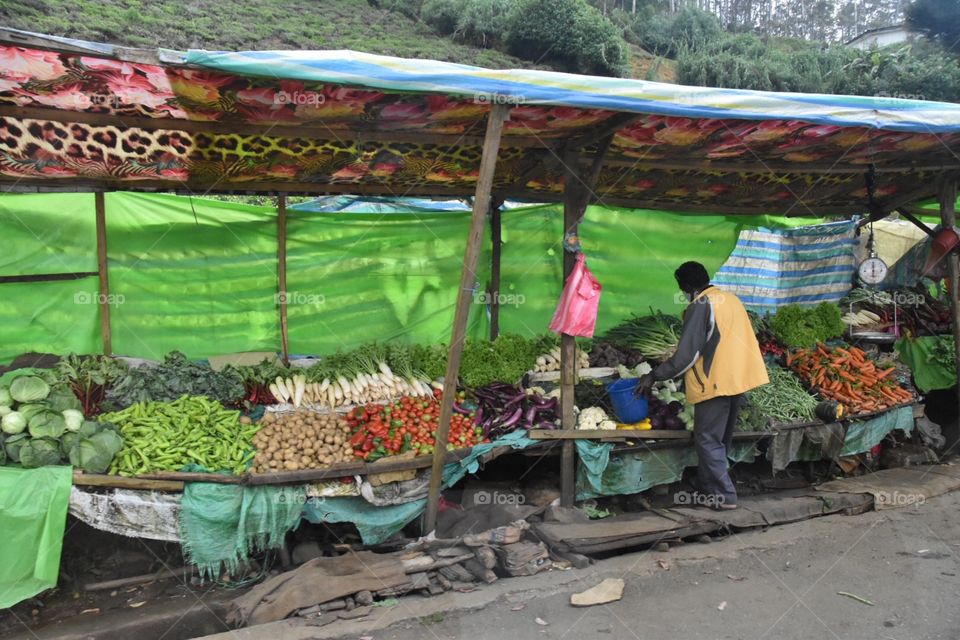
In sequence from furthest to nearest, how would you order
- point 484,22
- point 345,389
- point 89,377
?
point 484,22 → point 345,389 → point 89,377

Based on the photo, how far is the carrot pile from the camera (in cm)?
659

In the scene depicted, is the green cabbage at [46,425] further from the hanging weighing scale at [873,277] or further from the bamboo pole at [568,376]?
the hanging weighing scale at [873,277]

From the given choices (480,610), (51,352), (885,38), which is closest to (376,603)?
(480,610)

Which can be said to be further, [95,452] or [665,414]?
[665,414]

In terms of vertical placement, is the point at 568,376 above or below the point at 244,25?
below

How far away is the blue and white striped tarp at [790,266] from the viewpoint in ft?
27.9

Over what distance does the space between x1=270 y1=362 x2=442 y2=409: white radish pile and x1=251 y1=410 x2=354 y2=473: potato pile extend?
42 cm

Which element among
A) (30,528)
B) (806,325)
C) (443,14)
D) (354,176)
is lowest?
(30,528)

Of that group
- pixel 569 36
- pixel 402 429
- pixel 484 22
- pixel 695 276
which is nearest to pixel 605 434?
pixel 695 276

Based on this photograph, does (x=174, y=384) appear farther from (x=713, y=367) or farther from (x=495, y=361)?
(x=713, y=367)

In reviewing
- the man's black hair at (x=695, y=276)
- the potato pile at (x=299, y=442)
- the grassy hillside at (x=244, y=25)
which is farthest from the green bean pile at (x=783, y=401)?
the grassy hillside at (x=244, y=25)

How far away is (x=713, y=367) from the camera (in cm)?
520

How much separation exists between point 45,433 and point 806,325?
24.3 feet

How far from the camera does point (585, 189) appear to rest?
16.8 feet
